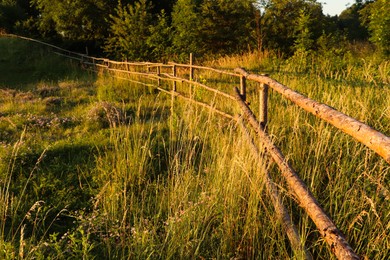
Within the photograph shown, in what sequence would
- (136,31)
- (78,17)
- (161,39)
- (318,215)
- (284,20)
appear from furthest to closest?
(78,17) → (284,20) → (136,31) → (161,39) → (318,215)

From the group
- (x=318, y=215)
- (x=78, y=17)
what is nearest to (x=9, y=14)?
(x=78, y=17)

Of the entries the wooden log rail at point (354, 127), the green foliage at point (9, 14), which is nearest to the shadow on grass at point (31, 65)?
the green foliage at point (9, 14)

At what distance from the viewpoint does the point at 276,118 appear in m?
5.27

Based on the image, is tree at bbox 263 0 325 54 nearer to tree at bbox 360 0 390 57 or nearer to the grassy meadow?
tree at bbox 360 0 390 57

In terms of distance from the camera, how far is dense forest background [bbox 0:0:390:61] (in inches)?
595

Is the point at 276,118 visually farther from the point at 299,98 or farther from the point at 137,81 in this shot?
the point at 137,81

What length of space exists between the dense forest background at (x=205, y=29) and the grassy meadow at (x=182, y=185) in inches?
274

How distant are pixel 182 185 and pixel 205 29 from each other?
17355 millimetres

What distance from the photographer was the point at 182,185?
335 centimetres

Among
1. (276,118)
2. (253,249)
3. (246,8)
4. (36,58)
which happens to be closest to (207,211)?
(253,249)

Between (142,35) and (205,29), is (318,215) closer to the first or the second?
(142,35)

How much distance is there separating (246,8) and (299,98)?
59.1 feet

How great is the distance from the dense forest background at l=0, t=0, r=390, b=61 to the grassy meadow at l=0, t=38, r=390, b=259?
696cm

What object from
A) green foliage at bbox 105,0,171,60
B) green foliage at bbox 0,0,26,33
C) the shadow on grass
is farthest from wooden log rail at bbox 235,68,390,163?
green foliage at bbox 0,0,26,33
